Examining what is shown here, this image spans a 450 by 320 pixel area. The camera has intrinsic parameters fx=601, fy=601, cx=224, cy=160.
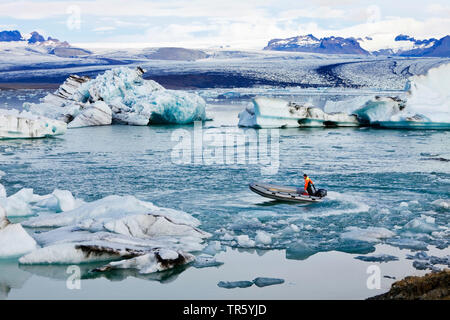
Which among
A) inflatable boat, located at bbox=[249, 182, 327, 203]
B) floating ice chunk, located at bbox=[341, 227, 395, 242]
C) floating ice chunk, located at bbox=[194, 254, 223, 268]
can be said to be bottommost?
floating ice chunk, located at bbox=[194, 254, 223, 268]

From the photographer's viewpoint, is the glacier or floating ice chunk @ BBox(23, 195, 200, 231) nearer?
floating ice chunk @ BBox(23, 195, 200, 231)

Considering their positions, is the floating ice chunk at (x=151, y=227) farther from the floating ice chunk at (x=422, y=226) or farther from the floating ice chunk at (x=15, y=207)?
the floating ice chunk at (x=422, y=226)

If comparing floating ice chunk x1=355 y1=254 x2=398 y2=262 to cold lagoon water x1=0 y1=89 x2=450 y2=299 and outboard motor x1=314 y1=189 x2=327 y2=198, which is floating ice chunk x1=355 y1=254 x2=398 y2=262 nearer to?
cold lagoon water x1=0 y1=89 x2=450 y2=299

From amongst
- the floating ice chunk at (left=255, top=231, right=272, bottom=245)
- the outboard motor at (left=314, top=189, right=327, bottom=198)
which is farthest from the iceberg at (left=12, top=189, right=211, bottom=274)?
the outboard motor at (left=314, top=189, right=327, bottom=198)

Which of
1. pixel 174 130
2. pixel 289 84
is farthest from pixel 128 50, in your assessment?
pixel 174 130
